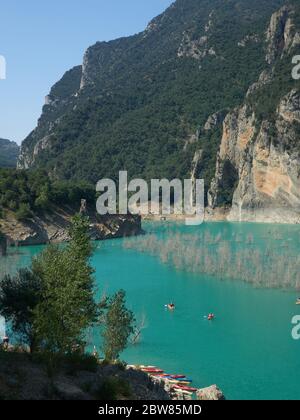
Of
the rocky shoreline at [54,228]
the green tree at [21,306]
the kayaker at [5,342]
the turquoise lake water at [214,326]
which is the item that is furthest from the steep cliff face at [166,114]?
the green tree at [21,306]

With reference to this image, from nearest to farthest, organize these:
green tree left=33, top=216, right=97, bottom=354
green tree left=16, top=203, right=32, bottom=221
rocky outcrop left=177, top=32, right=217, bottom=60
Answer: green tree left=33, top=216, right=97, bottom=354
green tree left=16, top=203, right=32, bottom=221
rocky outcrop left=177, top=32, right=217, bottom=60

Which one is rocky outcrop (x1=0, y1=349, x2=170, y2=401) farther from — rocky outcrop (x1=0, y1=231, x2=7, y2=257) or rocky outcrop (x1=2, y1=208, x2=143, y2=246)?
rocky outcrop (x1=2, y1=208, x2=143, y2=246)

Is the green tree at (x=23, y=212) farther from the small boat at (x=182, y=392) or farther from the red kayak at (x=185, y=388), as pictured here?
the small boat at (x=182, y=392)

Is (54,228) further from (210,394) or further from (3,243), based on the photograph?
(210,394)

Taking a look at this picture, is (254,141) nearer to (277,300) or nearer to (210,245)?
(210,245)

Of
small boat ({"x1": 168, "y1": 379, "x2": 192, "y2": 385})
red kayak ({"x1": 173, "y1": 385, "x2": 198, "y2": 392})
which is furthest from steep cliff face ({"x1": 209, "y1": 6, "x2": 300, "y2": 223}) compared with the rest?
red kayak ({"x1": 173, "y1": 385, "x2": 198, "y2": 392})

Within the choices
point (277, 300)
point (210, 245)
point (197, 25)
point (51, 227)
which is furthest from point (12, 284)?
point (197, 25)
